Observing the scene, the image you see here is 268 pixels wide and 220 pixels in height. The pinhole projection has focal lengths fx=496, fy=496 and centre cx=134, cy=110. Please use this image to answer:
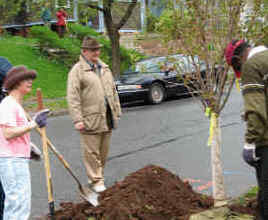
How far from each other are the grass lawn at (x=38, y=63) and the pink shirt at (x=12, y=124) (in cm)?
1224

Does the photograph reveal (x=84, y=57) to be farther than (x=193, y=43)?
Yes

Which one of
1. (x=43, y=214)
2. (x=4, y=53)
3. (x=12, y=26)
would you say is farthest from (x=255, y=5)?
(x=12, y=26)

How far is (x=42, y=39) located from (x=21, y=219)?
1798cm

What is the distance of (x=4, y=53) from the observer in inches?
771

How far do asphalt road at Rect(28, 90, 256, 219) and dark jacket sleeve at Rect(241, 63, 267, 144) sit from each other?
8.27 ft

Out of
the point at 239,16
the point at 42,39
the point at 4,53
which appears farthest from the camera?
the point at 42,39

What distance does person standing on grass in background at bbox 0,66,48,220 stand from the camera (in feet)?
14.0

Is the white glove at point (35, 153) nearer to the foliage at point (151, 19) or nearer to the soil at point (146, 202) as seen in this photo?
the soil at point (146, 202)

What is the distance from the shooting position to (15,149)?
14.2 ft

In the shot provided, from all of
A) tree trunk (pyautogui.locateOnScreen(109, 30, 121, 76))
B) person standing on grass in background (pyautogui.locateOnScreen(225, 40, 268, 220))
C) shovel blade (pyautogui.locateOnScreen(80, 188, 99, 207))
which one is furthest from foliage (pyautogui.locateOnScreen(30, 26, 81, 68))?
person standing on grass in background (pyautogui.locateOnScreen(225, 40, 268, 220))

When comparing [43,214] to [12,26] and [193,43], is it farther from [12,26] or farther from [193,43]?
[12,26]

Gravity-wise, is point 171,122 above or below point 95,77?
below

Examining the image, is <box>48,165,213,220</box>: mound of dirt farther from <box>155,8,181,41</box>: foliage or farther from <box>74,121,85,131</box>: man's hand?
<box>155,8,181,41</box>: foliage

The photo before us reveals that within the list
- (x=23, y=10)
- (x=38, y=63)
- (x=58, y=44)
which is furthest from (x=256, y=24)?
(x=23, y=10)
